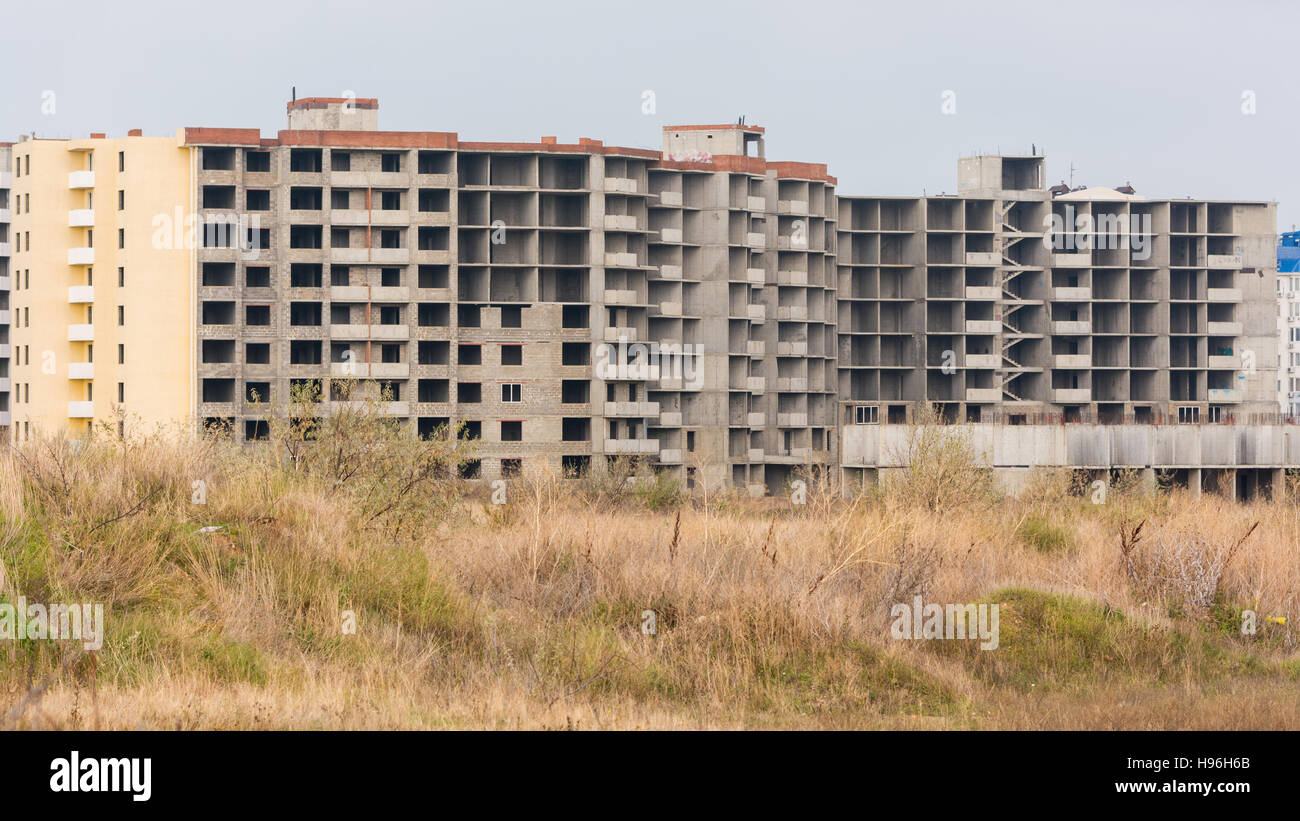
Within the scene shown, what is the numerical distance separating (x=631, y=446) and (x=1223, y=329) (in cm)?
5111

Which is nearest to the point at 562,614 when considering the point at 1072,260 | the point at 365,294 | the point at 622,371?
the point at 622,371

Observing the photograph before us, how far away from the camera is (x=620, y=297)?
289 feet

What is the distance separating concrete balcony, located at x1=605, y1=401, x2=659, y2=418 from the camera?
85.1 m

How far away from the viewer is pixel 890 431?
228 ft

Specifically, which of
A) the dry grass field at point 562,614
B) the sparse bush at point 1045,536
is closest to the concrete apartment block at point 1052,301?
the sparse bush at point 1045,536

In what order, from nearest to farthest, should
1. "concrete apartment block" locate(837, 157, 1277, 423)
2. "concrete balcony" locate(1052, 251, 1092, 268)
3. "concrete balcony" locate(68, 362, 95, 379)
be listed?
"concrete balcony" locate(68, 362, 95, 379) → "concrete apartment block" locate(837, 157, 1277, 423) → "concrete balcony" locate(1052, 251, 1092, 268)

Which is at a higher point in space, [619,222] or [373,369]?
[619,222]

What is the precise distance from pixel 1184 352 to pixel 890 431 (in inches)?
1904

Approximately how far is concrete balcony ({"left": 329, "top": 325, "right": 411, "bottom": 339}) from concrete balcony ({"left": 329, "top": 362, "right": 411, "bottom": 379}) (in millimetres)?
1698

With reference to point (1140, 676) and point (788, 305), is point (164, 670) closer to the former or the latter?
point (1140, 676)

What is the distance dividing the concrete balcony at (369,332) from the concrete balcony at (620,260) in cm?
1356

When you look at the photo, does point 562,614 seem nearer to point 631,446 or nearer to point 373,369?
point 373,369

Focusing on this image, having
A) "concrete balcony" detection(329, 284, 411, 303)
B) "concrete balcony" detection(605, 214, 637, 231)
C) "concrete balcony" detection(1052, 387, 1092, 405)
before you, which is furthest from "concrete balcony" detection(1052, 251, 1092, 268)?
"concrete balcony" detection(329, 284, 411, 303)

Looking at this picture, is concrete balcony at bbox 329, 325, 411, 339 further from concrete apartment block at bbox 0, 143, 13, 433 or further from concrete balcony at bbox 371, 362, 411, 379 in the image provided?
concrete apartment block at bbox 0, 143, 13, 433
